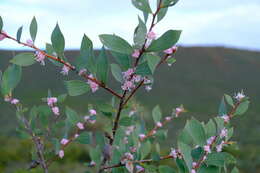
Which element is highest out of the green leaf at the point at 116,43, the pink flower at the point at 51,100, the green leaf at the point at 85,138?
the green leaf at the point at 116,43

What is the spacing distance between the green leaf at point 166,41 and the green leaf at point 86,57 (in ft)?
0.43

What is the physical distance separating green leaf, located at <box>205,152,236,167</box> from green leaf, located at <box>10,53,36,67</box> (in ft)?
1.37

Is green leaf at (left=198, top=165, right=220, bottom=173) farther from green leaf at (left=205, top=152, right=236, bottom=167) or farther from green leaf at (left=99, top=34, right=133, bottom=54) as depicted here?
green leaf at (left=99, top=34, right=133, bottom=54)

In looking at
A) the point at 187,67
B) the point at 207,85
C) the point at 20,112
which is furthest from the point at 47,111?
the point at 187,67

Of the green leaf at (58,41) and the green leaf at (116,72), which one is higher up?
the green leaf at (58,41)

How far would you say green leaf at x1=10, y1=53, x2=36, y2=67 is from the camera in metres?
0.78

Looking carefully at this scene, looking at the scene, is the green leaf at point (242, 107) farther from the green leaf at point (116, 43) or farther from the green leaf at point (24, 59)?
the green leaf at point (24, 59)

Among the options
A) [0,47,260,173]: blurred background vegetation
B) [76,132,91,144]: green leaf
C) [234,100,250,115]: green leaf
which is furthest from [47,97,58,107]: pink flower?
[0,47,260,173]: blurred background vegetation

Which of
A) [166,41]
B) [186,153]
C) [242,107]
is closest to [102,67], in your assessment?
[166,41]

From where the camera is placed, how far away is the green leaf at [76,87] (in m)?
0.80

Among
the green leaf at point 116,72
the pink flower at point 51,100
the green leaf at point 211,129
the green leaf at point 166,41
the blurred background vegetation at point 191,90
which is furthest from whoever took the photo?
the blurred background vegetation at point 191,90

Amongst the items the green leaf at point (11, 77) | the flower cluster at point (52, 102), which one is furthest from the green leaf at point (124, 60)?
the flower cluster at point (52, 102)

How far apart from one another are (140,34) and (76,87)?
175 millimetres

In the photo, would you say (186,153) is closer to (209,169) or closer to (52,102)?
(209,169)
